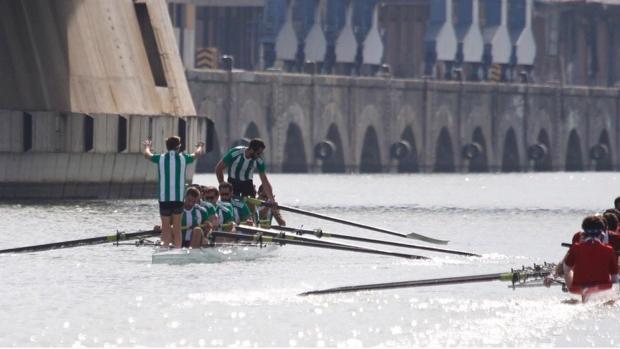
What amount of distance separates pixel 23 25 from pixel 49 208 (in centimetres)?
778

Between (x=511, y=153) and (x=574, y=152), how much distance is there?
11163mm

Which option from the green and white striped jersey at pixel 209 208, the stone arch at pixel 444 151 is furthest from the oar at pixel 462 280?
the stone arch at pixel 444 151

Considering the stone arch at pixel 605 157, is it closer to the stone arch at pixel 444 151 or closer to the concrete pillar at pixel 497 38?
the concrete pillar at pixel 497 38

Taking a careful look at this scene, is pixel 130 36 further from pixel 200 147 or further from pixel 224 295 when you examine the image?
pixel 224 295

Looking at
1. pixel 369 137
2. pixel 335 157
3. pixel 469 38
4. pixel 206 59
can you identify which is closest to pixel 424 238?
pixel 335 157

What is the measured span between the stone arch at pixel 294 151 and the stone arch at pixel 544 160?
3275cm

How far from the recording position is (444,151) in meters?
176

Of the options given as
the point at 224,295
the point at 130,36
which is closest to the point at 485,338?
the point at 224,295

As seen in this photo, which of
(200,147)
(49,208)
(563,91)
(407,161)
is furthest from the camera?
(563,91)

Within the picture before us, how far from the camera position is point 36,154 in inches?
2874

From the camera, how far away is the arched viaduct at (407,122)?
152 metres

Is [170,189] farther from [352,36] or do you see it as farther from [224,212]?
[352,36]

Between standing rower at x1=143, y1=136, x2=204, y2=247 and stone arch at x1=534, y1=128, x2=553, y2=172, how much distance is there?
475ft

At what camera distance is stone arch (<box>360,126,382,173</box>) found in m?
167
